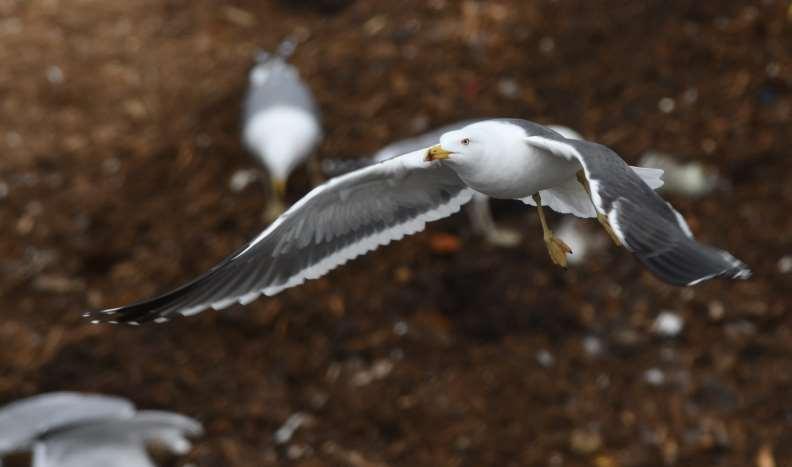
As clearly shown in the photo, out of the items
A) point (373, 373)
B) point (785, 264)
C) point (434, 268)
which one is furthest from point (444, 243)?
point (785, 264)

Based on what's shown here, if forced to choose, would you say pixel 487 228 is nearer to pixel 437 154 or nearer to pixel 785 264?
pixel 785 264

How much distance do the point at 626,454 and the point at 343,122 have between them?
4.67ft

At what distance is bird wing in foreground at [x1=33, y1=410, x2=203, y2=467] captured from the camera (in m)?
2.59

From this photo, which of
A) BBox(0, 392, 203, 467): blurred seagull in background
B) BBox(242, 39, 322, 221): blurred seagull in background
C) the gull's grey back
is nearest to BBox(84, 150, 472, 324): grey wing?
BBox(0, 392, 203, 467): blurred seagull in background

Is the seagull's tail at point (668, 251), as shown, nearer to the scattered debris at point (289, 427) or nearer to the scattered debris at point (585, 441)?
the scattered debris at point (585, 441)

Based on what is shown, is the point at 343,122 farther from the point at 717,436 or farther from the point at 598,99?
the point at 717,436

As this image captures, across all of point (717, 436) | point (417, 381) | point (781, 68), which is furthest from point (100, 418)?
point (781, 68)

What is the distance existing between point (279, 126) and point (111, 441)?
1108 millimetres

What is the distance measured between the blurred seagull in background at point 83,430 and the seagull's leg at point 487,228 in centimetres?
96

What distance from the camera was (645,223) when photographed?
1385 mm

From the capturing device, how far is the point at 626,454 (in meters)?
2.83

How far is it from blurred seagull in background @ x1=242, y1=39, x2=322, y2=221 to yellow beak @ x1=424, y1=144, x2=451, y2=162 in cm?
171

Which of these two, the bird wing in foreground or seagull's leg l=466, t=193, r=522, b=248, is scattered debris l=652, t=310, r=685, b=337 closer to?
seagull's leg l=466, t=193, r=522, b=248

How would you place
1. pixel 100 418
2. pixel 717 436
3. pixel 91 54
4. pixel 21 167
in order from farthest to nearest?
pixel 91 54
pixel 21 167
pixel 717 436
pixel 100 418
